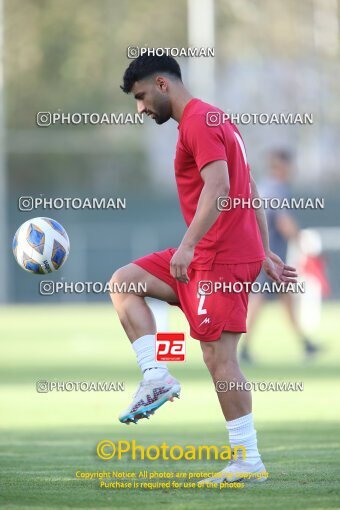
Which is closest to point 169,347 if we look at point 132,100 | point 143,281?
point 143,281

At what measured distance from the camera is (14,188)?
1531 inches

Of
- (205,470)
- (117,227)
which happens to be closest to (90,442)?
(205,470)

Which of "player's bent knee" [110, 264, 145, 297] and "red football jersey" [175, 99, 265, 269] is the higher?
"red football jersey" [175, 99, 265, 269]

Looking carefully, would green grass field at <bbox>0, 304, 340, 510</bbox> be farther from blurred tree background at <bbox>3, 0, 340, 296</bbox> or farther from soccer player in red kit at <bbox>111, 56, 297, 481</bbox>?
blurred tree background at <bbox>3, 0, 340, 296</bbox>

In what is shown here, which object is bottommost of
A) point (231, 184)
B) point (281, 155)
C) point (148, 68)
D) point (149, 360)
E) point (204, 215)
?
point (149, 360)

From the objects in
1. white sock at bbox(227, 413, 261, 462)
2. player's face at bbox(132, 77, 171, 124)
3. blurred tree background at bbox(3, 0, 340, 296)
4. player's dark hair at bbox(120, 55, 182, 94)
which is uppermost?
blurred tree background at bbox(3, 0, 340, 296)

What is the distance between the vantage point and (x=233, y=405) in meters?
6.30

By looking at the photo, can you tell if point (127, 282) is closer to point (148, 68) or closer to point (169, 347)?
point (169, 347)

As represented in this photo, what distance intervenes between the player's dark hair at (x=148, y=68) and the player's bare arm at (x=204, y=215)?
0.69 metres

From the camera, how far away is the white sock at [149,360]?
653cm

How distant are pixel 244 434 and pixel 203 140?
1542mm

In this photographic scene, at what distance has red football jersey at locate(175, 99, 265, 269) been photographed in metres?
6.26

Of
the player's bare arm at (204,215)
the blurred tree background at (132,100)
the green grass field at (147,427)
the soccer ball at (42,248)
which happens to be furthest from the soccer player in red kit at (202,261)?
the blurred tree background at (132,100)

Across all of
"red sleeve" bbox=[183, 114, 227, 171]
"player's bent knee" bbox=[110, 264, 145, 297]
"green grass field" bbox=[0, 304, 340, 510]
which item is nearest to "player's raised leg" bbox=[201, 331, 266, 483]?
"green grass field" bbox=[0, 304, 340, 510]
